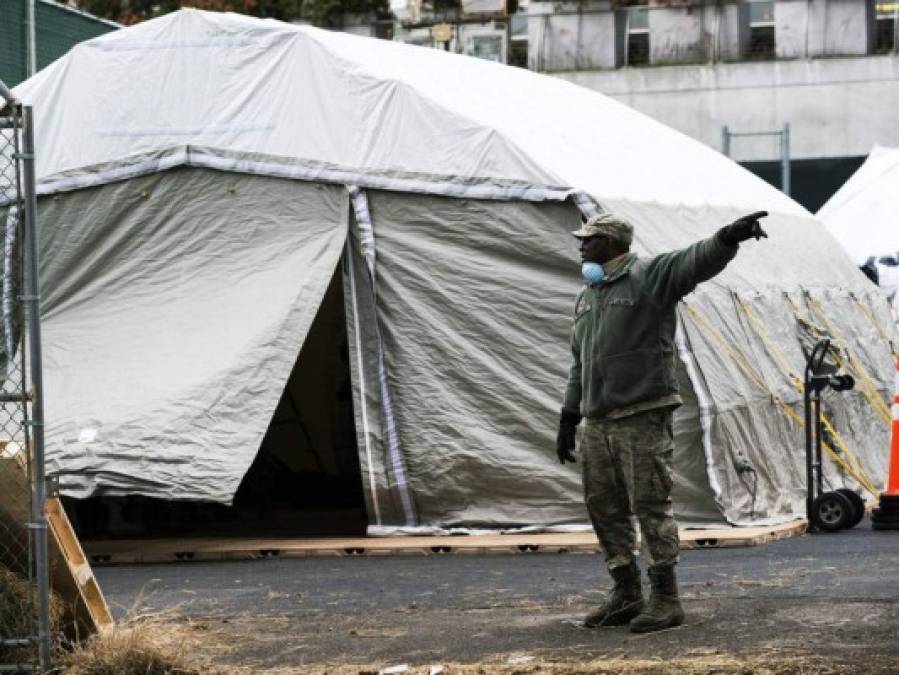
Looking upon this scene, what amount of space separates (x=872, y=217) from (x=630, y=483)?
→ 61.3 feet

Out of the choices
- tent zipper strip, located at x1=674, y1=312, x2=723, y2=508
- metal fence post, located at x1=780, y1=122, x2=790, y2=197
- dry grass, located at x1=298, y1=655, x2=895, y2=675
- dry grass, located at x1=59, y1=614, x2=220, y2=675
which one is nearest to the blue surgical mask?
dry grass, located at x1=298, y1=655, x2=895, y2=675

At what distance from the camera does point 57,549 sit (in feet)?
27.7

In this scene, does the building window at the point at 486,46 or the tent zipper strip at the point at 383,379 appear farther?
the building window at the point at 486,46

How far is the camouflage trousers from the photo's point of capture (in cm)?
866

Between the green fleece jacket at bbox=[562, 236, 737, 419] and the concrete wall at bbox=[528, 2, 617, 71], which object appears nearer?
the green fleece jacket at bbox=[562, 236, 737, 419]

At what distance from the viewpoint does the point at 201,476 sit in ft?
41.9

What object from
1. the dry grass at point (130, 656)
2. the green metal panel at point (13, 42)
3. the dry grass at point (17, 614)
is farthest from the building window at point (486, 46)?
the dry grass at point (130, 656)

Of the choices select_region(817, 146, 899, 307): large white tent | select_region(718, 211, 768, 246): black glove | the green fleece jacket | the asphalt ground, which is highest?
select_region(817, 146, 899, 307): large white tent

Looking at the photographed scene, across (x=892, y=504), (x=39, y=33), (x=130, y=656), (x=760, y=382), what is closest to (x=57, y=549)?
(x=130, y=656)

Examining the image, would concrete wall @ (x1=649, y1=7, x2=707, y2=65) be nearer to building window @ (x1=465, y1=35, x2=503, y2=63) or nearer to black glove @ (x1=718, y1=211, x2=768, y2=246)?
building window @ (x1=465, y1=35, x2=503, y2=63)

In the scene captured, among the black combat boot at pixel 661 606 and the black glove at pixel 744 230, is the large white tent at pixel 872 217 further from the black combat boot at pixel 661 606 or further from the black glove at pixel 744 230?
the black glove at pixel 744 230

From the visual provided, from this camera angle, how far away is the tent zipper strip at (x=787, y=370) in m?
Answer: 15.4

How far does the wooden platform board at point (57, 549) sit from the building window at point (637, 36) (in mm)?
32656

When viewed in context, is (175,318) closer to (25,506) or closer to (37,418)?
(25,506)
